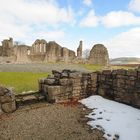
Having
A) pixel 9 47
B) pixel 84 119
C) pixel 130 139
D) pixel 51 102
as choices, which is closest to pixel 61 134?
pixel 84 119

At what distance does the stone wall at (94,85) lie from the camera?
10.6m

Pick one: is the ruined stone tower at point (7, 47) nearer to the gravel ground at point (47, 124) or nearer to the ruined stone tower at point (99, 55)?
the ruined stone tower at point (99, 55)

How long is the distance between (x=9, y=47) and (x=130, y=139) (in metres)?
47.1

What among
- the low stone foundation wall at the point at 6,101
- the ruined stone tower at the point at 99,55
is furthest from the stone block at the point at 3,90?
the ruined stone tower at the point at 99,55

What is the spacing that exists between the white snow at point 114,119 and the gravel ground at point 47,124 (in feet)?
1.30

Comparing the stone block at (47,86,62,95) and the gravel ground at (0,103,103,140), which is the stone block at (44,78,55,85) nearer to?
the stone block at (47,86,62,95)

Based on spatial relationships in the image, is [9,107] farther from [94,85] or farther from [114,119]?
[94,85]

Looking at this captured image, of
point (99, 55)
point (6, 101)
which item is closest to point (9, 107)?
point (6, 101)

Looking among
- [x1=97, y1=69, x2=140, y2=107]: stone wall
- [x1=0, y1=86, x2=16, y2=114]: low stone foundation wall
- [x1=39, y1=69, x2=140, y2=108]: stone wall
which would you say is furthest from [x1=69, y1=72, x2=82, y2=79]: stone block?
[x1=0, y1=86, x2=16, y2=114]: low stone foundation wall

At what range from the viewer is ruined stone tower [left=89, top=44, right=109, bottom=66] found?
4166 centimetres

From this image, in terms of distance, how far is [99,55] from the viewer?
4222 centimetres

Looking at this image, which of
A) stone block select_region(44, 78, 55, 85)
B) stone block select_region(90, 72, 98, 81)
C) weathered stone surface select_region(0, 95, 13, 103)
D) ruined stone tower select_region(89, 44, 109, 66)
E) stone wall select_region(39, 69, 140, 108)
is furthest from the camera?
ruined stone tower select_region(89, 44, 109, 66)

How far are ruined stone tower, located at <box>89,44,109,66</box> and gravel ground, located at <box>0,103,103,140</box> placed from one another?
1247 inches

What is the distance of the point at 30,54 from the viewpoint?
2179 inches
